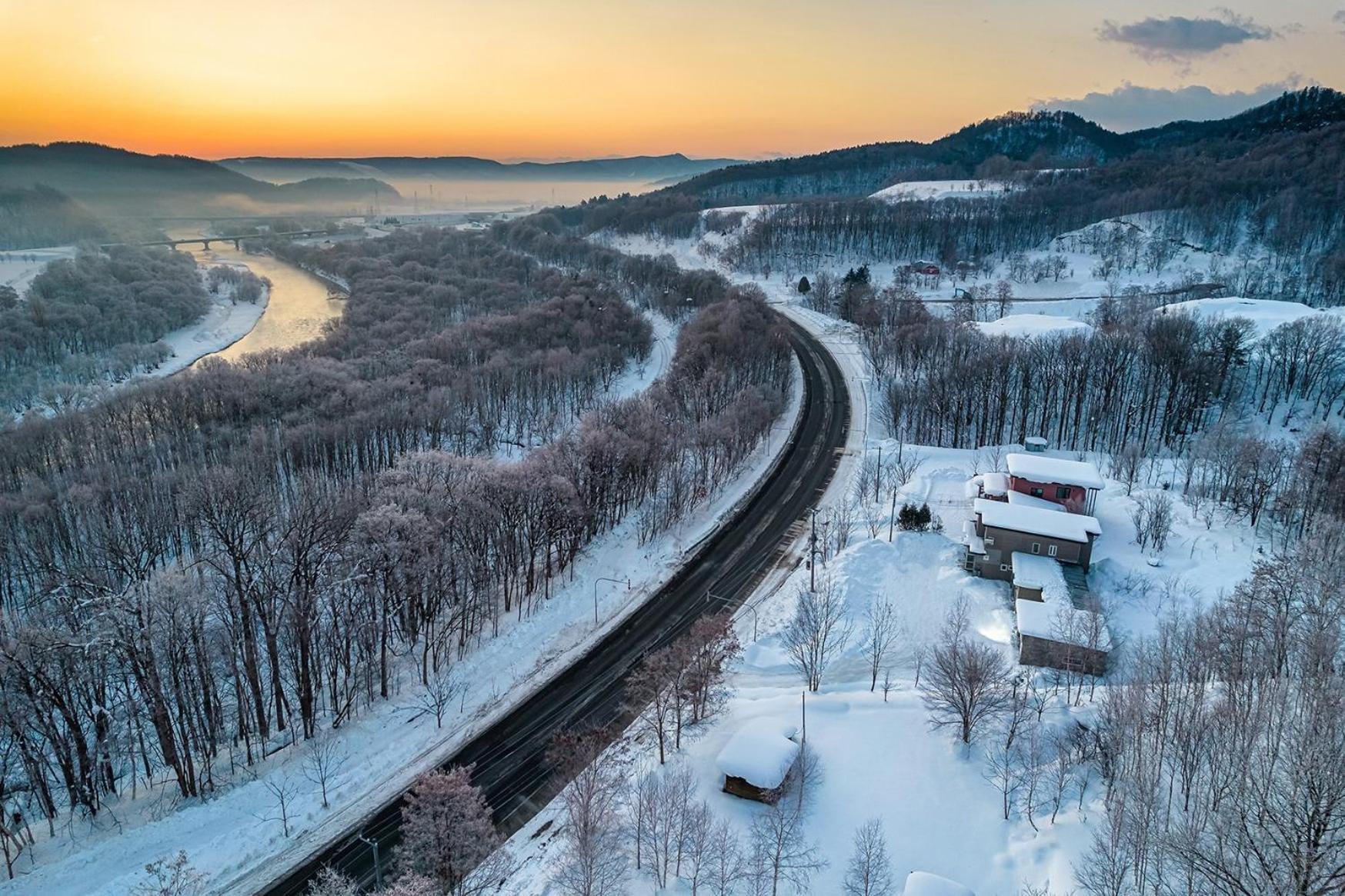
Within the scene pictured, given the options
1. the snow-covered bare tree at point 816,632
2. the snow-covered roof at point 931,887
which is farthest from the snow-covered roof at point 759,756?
the snow-covered bare tree at point 816,632

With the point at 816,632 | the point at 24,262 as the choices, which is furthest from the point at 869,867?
the point at 24,262

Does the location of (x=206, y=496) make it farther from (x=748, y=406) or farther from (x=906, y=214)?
(x=906, y=214)

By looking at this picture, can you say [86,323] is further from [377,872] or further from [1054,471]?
[1054,471]

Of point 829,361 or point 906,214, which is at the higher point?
point 906,214

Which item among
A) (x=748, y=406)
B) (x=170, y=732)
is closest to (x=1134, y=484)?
(x=748, y=406)

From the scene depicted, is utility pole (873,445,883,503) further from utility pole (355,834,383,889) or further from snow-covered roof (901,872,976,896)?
utility pole (355,834,383,889)

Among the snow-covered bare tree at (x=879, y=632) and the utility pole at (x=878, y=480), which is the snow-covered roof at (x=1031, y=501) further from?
the snow-covered bare tree at (x=879, y=632)

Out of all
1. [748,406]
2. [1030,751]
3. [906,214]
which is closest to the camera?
[1030,751]
